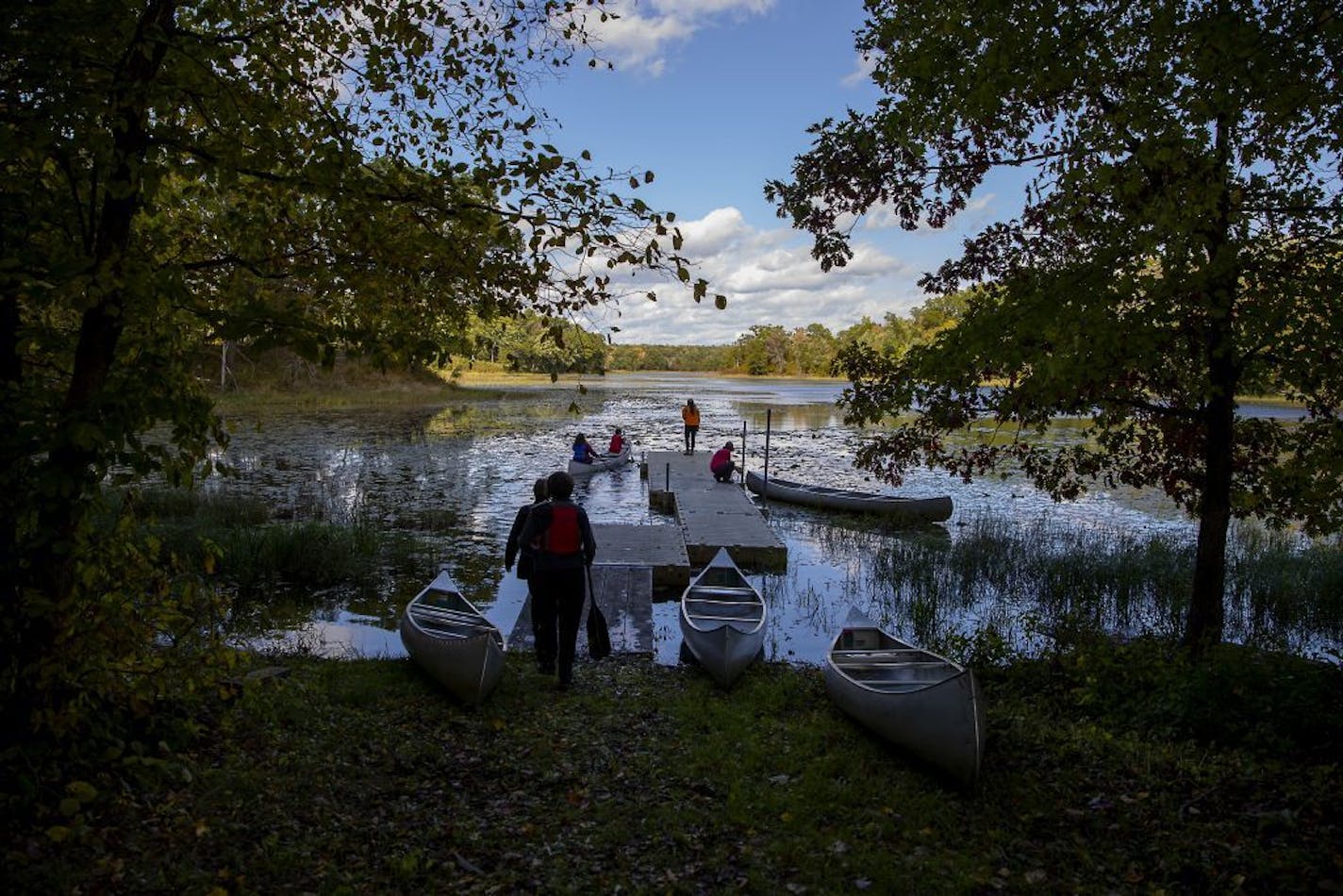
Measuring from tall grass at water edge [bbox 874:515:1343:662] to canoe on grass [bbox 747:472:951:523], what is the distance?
2.78 m

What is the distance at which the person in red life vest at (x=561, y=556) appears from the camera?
769 cm

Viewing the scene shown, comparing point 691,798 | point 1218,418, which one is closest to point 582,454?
point 1218,418

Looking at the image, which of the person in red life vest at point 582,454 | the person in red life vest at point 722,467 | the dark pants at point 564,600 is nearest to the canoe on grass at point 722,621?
the dark pants at point 564,600

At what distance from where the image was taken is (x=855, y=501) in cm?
2017

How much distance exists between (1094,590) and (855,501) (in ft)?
25.6

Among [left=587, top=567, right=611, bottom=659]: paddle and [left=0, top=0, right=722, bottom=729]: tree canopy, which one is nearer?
[left=0, top=0, right=722, bottom=729]: tree canopy

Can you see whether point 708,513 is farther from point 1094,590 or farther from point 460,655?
point 460,655

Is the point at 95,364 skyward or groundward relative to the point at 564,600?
skyward

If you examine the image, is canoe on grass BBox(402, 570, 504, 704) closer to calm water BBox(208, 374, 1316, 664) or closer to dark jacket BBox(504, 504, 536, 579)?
dark jacket BBox(504, 504, 536, 579)

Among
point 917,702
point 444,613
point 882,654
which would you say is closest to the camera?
point 917,702

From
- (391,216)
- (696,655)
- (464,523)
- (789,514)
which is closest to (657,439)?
(789,514)

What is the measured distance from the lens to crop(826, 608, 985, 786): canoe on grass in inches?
226

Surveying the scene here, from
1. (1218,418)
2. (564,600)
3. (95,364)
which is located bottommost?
(564,600)

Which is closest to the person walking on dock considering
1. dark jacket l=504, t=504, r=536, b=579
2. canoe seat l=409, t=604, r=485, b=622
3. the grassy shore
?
canoe seat l=409, t=604, r=485, b=622
